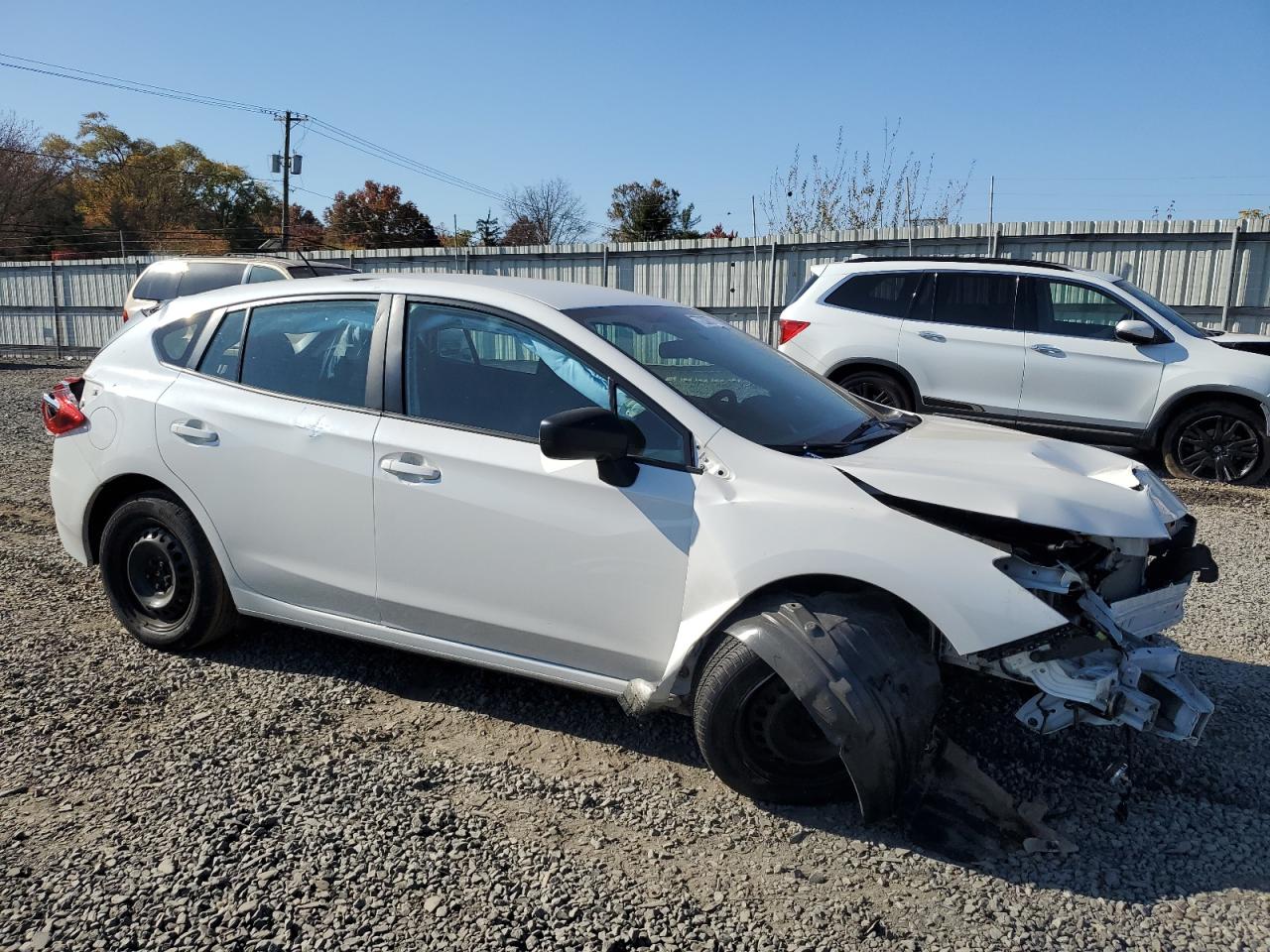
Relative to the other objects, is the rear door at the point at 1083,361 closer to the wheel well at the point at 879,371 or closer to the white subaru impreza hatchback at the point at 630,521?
the wheel well at the point at 879,371

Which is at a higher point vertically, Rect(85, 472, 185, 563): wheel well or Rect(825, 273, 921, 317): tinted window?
Rect(825, 273, 921, 317): tinted window

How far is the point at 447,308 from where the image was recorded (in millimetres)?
3682

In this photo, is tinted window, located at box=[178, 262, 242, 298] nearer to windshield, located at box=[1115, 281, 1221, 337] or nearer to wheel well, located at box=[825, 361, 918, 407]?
wheel well, located at box=[825, 361, 918, 407]

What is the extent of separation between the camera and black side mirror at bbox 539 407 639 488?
2.99m

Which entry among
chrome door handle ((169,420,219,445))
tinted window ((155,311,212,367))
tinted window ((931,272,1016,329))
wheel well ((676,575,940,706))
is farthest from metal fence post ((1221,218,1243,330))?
chrome door handle ((169,420,219,445))

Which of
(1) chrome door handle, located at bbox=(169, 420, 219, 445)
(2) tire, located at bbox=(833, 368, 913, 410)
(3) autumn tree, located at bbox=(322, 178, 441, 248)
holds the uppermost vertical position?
(3) autumn tree, located at bbox=(322, 178, 441, 248)

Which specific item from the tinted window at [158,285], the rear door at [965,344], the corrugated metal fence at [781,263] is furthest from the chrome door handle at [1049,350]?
the tinted window at [158,285]

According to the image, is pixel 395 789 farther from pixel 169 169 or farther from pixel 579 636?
pixel 169 169

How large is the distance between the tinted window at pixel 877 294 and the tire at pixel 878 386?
61 centimetres

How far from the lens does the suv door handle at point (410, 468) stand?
3443mm

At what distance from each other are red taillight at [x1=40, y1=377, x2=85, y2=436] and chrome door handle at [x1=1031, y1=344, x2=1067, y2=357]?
7728 millimetres

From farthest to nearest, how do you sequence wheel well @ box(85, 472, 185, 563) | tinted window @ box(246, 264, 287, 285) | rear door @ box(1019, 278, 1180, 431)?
tinted window @ box(246, 264, 287, 285), rear door @ box(1019, 278, 1180, 431), wheel well @ box(85, 472, 185, 563)

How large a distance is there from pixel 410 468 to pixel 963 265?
288 inches

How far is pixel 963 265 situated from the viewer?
30.3 ft
